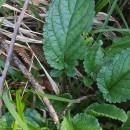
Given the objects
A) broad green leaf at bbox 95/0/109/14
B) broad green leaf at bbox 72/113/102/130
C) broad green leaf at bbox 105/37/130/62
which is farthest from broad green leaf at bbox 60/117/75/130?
broad green leaf at bbox 95/0/109/14

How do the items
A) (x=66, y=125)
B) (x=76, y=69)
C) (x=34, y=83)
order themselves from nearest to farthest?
(x=66, y=125) < (x=34, y=83) < (x=76, y=69)

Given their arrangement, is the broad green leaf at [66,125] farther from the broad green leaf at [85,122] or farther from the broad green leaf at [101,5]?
the broad green leaf at [101,5]

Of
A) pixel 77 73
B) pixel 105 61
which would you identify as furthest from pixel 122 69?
pixel 77 73

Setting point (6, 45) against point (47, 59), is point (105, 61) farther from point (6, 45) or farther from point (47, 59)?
point (6, 45)

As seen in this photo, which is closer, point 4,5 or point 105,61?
point 105,61

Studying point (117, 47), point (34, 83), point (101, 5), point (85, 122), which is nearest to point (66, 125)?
point (85, 122)

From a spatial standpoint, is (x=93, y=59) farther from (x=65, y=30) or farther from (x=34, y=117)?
(x=34, y=117)
